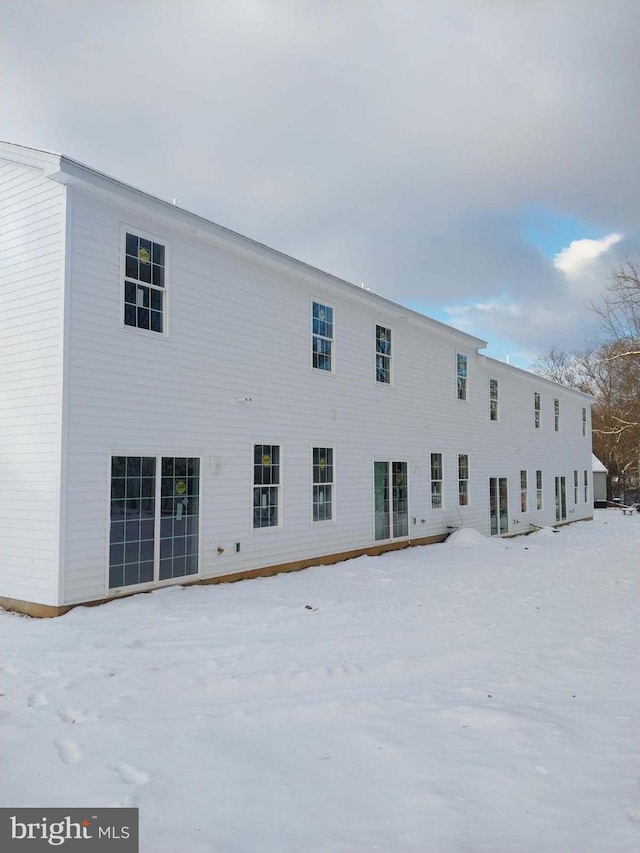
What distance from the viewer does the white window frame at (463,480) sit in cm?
1698

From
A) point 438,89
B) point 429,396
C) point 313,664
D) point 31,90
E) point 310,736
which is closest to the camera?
point 310,736

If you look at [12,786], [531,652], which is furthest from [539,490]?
[12,786]

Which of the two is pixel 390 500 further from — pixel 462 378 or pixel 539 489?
pixel 539 489

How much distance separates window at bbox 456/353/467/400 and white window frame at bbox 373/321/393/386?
370 cm

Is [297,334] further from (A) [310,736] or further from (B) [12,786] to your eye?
(B) [12,786]

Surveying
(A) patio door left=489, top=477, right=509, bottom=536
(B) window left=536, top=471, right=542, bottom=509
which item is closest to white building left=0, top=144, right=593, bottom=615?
(A) patio door left=489, top=477, right=509, bottom=536

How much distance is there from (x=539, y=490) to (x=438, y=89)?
1561 cm

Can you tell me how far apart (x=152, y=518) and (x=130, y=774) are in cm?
512

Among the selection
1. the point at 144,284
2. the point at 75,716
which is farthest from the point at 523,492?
the point at 75,716

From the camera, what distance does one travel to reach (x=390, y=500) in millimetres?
14133

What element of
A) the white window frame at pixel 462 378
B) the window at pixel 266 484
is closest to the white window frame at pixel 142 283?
the window at pixel 266 484

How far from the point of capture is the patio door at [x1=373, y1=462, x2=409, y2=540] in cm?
1369

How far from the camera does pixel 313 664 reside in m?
5.70

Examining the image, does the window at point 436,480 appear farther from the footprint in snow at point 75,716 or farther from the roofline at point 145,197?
the footprint in snow at point 75,716
